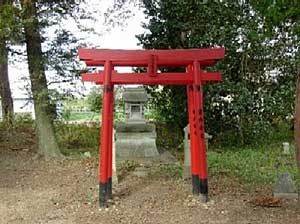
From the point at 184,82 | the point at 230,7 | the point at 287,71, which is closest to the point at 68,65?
the point at 184,82

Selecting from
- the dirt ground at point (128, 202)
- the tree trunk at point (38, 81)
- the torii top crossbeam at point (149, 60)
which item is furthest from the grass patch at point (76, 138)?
the torii top crossbeam at point (149, 60)

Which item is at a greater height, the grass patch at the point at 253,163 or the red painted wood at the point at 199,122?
the red painted wood at the point at 199,122

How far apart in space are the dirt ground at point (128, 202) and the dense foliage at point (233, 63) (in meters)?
3.73

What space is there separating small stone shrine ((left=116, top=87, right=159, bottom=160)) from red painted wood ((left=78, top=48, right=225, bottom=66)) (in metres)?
3.74

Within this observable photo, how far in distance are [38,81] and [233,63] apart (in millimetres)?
4496

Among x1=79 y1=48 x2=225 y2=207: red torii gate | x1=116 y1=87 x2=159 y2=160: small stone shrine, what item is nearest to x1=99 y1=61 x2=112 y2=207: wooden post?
x1=79 y1=48 x2=225 y2=207: red torii gate

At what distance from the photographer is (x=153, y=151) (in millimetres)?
9250

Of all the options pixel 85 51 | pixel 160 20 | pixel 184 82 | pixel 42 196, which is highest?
pixel 160 20

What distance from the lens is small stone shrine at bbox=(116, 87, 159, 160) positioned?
9.17 m

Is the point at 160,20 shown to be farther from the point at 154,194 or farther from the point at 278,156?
the point at 154,194

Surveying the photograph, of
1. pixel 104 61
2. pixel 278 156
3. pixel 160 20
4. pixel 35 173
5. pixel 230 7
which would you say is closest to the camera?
pixel 104 61

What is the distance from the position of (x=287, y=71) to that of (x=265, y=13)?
6.20 m

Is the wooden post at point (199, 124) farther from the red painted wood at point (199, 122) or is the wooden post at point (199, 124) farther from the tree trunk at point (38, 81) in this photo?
the tree trunk at point (38, 81)

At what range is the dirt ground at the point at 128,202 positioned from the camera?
4578 millimetres
